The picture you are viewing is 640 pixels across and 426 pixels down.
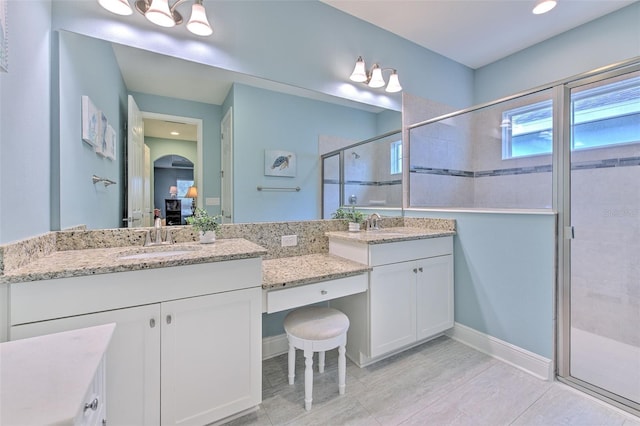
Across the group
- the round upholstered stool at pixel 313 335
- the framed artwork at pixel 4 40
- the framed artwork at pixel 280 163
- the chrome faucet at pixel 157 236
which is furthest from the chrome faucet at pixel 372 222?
the framed artwork at pixel 4 40

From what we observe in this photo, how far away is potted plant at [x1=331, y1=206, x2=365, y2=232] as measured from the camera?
2209 mm

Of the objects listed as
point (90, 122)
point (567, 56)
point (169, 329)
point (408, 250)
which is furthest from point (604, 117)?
point (90, 122)

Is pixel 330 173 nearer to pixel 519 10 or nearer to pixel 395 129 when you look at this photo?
pixel 395 129

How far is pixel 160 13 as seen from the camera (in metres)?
1.50

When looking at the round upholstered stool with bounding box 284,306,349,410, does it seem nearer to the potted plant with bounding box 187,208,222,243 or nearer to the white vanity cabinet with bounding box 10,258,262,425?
the white vanity cabinet with bounding box 10,258,262,425

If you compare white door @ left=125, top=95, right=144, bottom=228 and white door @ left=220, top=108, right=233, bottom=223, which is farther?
white door @ left=220, top=108, right=233, bottom=223

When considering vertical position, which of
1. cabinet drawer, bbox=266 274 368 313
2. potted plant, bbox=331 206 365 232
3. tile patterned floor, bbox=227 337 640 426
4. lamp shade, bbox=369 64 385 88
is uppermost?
lamp shade, bbox=369 64 385 88

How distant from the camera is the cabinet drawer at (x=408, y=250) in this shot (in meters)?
1.79

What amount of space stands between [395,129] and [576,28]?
6.06 feet

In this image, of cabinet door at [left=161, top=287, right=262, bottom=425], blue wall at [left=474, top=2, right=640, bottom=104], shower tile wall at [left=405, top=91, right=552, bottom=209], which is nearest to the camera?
cabinet door at [left=161, top=287, right=262, bottom=425]

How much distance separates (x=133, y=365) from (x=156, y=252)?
1.82 ft

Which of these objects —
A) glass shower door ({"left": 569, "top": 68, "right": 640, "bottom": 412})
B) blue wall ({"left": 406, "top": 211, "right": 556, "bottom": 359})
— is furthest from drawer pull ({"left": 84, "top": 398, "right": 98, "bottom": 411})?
glass shower door ({"left": 569, "top": 68, "right": 640, "bottom": 412})

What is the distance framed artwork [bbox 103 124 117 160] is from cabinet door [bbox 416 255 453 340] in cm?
212

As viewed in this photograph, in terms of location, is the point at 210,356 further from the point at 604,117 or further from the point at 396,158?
the point at 604,117
